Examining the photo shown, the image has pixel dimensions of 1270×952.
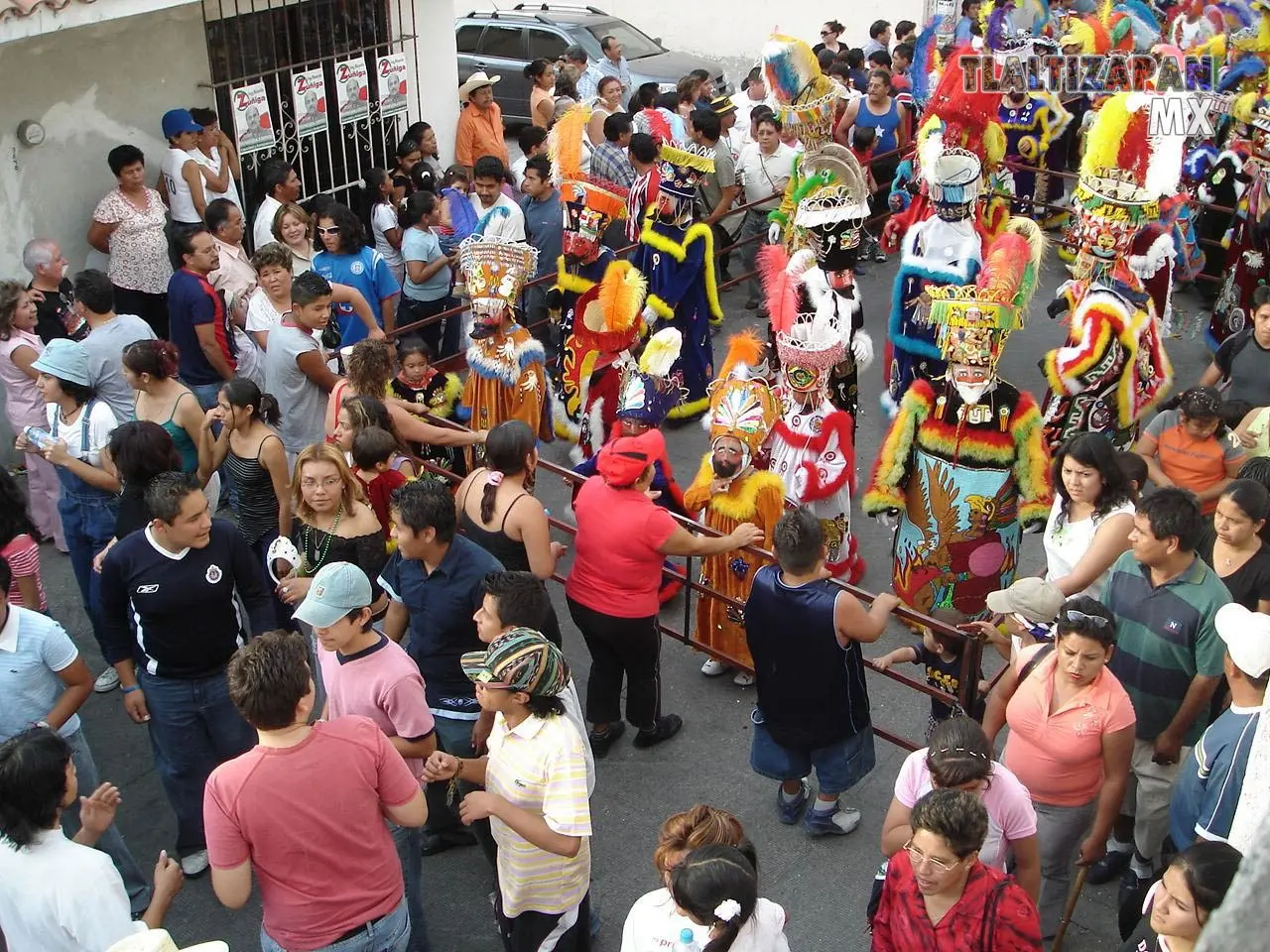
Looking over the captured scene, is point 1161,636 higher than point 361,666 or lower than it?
lower

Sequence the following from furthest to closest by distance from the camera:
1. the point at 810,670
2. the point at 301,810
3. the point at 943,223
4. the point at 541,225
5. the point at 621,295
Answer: the point at 541,225 → the point at 943,223 → the point at 621,295 → the point at 810,670 → the point at 301,810

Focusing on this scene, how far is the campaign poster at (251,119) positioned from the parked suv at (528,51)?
19.2ft

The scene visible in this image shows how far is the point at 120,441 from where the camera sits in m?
5.09

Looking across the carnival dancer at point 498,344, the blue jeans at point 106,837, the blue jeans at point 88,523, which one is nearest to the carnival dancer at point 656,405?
the carnival dancer at point 498,344

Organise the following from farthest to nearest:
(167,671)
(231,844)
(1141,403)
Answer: (1141,403) < (167,671) < (231,844)

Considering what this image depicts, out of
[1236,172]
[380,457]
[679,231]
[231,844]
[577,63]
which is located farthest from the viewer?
[577,63]

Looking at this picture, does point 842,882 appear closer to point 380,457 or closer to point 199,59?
point 380,457

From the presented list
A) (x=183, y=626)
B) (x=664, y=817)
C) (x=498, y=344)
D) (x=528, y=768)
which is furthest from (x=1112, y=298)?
(x=183, y=626)

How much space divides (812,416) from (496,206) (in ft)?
10.5

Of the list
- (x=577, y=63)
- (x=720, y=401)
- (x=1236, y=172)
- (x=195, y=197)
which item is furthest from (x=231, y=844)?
(x=577, y=63)

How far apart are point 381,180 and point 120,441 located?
485 centimetres

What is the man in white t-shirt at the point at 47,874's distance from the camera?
3375 mm

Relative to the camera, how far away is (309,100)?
33.8ft

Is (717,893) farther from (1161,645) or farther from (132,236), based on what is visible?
(132,236)
